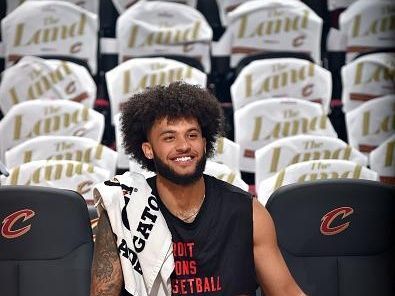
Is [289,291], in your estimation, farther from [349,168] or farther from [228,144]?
[228,144]

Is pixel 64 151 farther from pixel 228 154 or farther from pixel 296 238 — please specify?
pixel 296 238

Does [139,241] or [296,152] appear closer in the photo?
[139,241]

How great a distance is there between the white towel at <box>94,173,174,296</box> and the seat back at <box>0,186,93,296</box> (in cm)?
21

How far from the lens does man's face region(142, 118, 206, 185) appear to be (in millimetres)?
2617

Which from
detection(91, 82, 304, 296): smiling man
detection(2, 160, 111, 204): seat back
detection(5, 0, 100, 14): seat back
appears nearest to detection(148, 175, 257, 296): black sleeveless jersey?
detection(91, 82, 304, 296): smiling man

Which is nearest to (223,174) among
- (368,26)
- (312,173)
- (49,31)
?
(312,173)

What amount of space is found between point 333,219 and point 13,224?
3.08 feet

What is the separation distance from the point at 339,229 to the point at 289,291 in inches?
13.9

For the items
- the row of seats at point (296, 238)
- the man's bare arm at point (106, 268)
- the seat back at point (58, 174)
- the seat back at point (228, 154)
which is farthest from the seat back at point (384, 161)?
the man's bare arm at point (106, 268)

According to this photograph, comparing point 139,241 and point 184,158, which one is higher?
point 184,158

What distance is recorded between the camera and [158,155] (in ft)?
8.69

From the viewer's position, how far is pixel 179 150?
2.61 metres

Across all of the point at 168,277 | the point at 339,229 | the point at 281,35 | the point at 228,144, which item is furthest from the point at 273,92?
the point at 168,277

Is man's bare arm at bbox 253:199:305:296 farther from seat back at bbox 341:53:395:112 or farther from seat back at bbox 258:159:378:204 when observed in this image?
seat back at bbox 341:53:395:112
